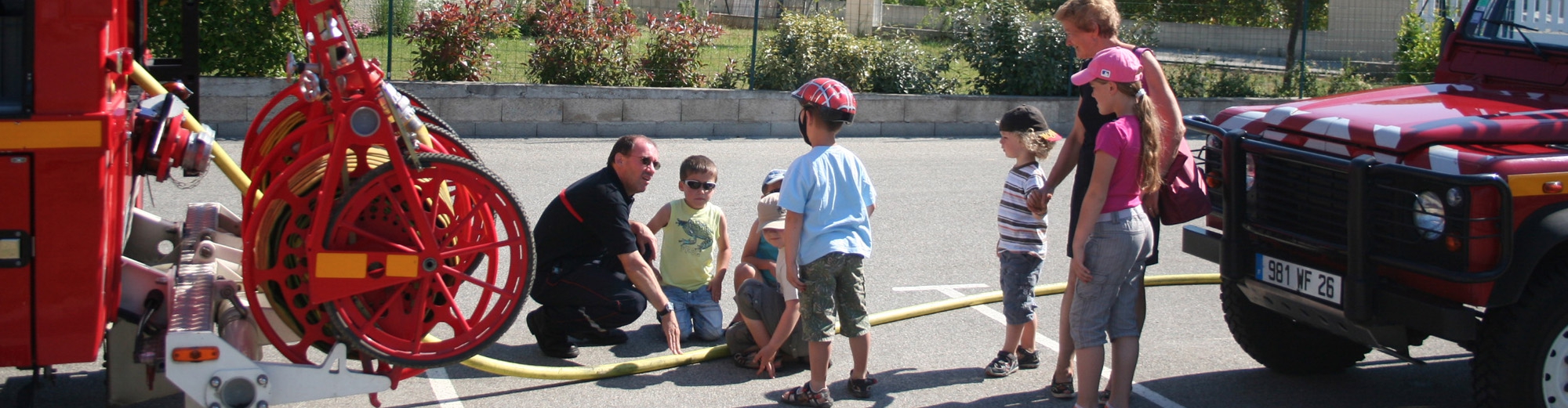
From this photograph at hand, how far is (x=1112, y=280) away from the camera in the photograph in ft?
14.9

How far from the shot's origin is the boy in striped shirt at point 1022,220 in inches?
198

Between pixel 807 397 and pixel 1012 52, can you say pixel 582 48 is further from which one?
pixel 807 397

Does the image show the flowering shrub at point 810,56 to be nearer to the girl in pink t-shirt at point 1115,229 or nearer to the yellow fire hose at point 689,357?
the yellow fire hose at point 689,357

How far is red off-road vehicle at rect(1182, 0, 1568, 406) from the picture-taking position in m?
4.07

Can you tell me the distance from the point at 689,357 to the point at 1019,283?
1.38 metres

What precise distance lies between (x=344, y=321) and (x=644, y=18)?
10.2 meters

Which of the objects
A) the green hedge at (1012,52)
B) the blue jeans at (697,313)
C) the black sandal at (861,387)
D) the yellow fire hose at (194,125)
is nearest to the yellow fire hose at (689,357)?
Answer: the blue jeans at (697,313)

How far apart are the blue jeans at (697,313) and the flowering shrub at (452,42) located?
7.07 metres

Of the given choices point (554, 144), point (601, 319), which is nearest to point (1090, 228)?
point (601, 319)

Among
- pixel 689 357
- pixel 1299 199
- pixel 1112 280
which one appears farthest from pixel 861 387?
pixel 1299 199

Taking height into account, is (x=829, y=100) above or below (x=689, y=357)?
above

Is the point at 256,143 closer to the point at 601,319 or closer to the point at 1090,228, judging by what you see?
the point at 601,319

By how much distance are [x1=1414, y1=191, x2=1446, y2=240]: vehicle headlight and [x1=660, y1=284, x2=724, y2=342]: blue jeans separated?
2.86m

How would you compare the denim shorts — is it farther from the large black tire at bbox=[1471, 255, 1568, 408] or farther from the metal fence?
the metal fence
